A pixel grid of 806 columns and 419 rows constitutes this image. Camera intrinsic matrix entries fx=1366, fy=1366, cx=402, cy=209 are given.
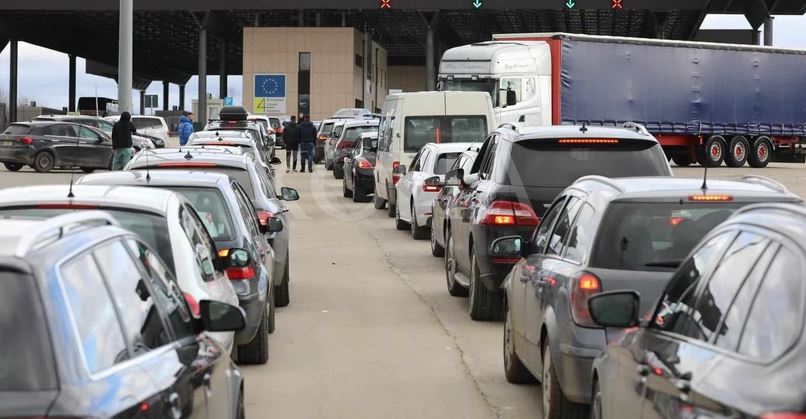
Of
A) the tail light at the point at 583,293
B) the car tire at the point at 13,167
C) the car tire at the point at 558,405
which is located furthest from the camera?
the car tire at the point at 13,167

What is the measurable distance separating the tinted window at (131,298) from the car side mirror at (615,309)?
172 centimetres

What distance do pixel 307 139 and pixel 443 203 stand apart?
2678 centimetres

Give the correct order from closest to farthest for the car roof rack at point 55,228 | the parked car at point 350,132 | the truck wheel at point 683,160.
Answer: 1. the car roof rack at point 55,228
2. the parked car at point 350,132
3. the truck wheel at point 683,160

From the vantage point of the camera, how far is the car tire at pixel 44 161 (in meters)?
41.9

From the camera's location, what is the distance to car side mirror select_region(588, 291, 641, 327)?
5488mm

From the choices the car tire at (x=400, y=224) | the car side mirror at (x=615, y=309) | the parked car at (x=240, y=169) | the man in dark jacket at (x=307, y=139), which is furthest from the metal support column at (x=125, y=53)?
the car side mirror at (x=615, y=309)

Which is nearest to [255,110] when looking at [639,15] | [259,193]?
[639,15]

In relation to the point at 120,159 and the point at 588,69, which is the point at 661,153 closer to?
the point at 120,159

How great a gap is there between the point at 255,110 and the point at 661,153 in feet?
243

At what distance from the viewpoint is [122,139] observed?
28859 millimetres

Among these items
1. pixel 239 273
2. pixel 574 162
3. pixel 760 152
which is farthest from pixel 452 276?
pixel 760 152

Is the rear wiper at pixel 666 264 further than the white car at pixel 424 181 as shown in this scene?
No

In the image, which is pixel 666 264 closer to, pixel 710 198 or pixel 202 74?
pixel 710 198

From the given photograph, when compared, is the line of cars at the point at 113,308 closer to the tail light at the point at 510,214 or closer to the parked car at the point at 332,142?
the tail light at the point at 510,214
